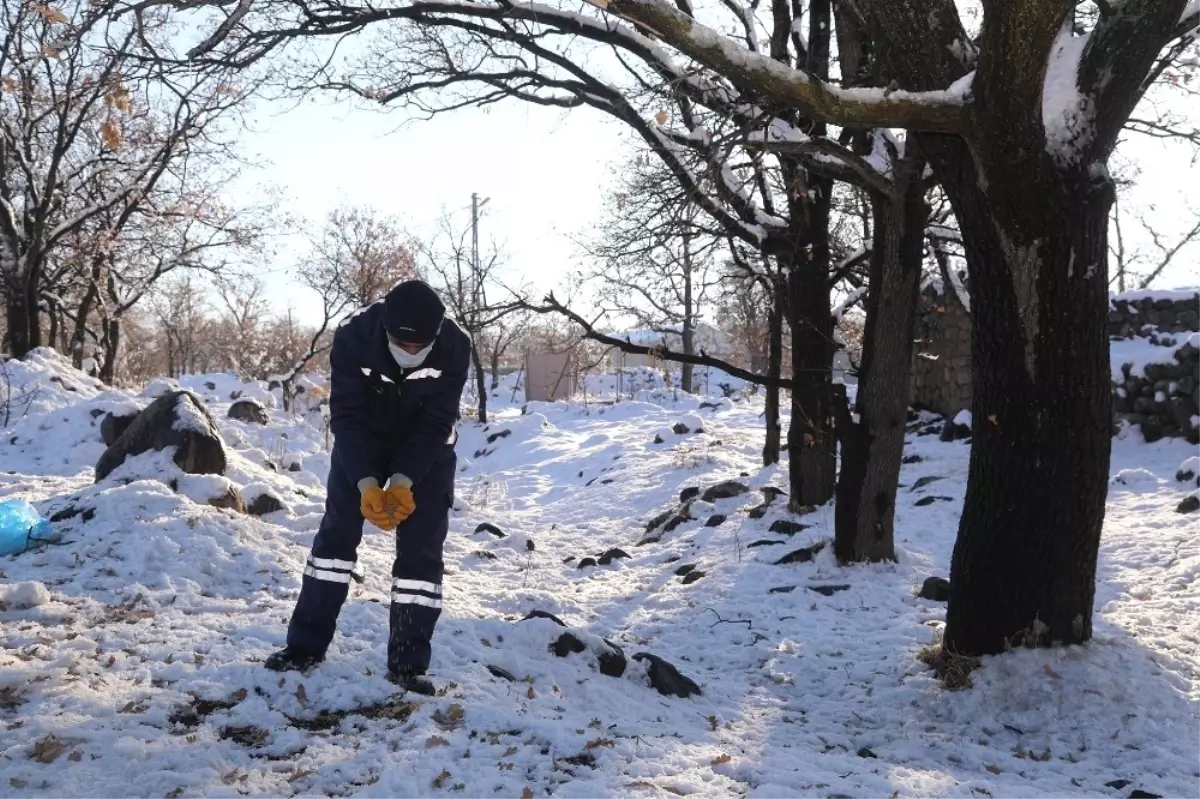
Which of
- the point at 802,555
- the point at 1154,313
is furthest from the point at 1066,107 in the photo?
the point at 1154,313

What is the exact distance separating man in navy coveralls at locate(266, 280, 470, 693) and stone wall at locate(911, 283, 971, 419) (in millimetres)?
11118

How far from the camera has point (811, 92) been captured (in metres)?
3.37

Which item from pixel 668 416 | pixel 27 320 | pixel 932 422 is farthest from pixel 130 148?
pixel 932 422

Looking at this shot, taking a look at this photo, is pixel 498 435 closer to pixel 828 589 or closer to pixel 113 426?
pixel 113 426

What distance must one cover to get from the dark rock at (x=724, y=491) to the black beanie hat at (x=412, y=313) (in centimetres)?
616

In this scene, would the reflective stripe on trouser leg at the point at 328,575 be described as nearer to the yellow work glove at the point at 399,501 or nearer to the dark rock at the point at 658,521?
the yellow work glove at the point at 399,501

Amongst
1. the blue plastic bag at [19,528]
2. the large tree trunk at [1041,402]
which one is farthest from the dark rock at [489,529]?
the large tree trunk at [1041,402]

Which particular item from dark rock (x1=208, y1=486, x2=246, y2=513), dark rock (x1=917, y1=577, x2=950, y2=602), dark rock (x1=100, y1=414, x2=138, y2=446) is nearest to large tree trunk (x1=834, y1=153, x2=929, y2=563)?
dark rock (x1=917, y1=577, x2=950, y2=602)

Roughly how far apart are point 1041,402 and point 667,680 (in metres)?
2.26

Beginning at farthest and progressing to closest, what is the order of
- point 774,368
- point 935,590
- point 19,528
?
point 774,368, point 935,590, point 19,528

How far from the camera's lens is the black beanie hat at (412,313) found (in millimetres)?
3334

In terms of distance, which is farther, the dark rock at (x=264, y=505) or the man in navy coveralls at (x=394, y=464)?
the dark rock at (x=264, y=505)

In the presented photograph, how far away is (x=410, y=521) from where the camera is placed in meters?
3.44

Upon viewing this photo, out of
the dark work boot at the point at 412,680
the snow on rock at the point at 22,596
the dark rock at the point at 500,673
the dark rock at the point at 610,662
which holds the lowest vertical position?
the dark rock at the point at 610,662
